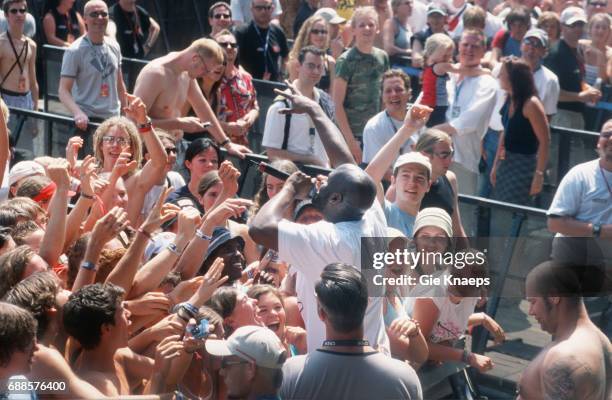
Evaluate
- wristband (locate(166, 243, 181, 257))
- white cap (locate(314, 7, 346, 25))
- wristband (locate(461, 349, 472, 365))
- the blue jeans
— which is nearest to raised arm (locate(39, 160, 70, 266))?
wristband (locate(166, 243, 181, 257))

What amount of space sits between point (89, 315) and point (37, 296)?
248mm

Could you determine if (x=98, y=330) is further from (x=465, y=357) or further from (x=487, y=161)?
(x=487, y=161)

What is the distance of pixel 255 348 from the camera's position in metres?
4.79

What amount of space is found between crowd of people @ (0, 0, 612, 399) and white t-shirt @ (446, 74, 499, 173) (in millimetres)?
21

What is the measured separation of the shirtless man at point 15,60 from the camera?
10820mm

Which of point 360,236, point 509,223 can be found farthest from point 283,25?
point 360,236

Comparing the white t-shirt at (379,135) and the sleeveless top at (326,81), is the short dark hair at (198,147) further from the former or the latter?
the sleeveless top at (326,81)

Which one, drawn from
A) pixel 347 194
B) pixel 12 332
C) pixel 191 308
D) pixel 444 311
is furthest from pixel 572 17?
pixel 12 332

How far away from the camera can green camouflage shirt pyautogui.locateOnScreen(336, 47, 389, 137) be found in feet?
36.3

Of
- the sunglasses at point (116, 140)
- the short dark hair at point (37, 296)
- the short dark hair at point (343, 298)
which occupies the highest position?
the short dark hair at point (343, 298)

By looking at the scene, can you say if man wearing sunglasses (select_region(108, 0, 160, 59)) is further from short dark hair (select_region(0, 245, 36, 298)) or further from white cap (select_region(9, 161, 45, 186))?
short dark hair (select_region(0, 245, 36, 298))

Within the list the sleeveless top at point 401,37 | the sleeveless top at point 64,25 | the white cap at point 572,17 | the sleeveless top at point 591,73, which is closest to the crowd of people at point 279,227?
the white cap at point 572,17

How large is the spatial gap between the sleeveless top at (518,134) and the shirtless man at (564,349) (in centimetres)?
498

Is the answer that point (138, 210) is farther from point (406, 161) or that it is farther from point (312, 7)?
point (312, 7)
